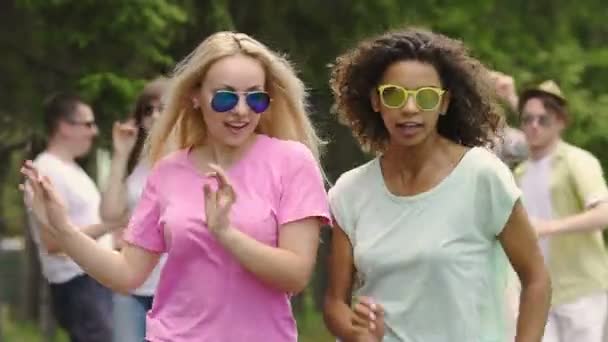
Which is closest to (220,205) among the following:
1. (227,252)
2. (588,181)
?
(227,252)

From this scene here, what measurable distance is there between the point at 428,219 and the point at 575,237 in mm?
4109

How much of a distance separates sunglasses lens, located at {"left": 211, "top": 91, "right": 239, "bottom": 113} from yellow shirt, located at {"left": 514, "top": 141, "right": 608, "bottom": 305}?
368 centimetres

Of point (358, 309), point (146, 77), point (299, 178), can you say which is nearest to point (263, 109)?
point (299, 178)

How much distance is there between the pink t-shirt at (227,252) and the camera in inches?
190

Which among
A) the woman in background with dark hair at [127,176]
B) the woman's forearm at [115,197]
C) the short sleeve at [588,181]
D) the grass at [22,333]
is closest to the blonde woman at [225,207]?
the woman in background with dark hair at [127,176]

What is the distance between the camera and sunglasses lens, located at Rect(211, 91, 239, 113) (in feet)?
16.1

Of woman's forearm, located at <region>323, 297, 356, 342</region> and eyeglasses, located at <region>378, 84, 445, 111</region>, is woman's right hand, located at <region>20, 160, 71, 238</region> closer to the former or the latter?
woman's forearm, located at <region>323, 297, 356, 342</region>

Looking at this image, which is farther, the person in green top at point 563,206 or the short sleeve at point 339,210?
the person in green top at point 563,206

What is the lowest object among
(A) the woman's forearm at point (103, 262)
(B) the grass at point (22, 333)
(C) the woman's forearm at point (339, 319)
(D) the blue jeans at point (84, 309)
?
(B) the grass at point (22, 333)

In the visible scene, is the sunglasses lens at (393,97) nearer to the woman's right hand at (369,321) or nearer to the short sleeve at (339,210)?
the short sleeve at (339,210)

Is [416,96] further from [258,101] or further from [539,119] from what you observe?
[539,119]

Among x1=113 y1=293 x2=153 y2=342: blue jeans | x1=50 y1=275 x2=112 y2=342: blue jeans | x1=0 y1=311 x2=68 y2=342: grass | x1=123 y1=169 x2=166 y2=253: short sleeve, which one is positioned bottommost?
x1=0 y1=311 x2=68 y2=342: grass

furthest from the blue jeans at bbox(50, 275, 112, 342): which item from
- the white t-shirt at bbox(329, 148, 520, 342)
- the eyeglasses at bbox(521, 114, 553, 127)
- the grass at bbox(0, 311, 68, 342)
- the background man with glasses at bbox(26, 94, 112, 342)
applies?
the grass at bbox(0, 311, 68, 342)

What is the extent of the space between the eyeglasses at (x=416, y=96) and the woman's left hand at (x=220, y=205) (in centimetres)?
51
